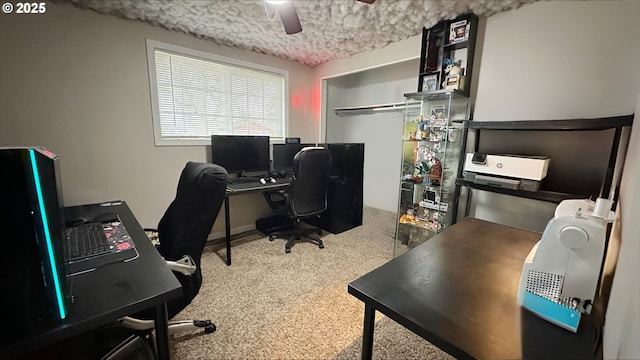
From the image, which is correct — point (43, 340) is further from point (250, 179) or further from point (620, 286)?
point (250, 179)

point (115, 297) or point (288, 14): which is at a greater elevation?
point (288, 14)

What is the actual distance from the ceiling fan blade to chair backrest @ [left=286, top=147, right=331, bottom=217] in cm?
105

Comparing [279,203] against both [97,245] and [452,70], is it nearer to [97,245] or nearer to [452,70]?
[97,245]

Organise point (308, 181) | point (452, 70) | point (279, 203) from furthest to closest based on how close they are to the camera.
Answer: point (279, 203) < point (308, 181) < point (452, 70)

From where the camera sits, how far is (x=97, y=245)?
3.81ft

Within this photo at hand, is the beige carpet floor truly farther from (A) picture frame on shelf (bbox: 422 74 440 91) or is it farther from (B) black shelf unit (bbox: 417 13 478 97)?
(B) black shelf unit (bbox: 417 13 478 97)

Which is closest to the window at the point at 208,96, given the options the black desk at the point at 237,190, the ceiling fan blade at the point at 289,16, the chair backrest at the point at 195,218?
the black desk at the point at 237,190

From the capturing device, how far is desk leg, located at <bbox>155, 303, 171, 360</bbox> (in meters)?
0.86

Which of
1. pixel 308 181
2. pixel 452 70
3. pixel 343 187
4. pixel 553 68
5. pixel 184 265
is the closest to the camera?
pixel 184 265

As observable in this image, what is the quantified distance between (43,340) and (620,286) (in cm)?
142

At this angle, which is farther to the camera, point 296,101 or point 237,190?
point 296,101

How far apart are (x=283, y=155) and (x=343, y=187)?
898 mm

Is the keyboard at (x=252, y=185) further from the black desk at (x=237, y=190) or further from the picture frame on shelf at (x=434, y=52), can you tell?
the picture frame on shelf at (x=434, y=52)

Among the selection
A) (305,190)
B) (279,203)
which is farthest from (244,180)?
(305,190)
